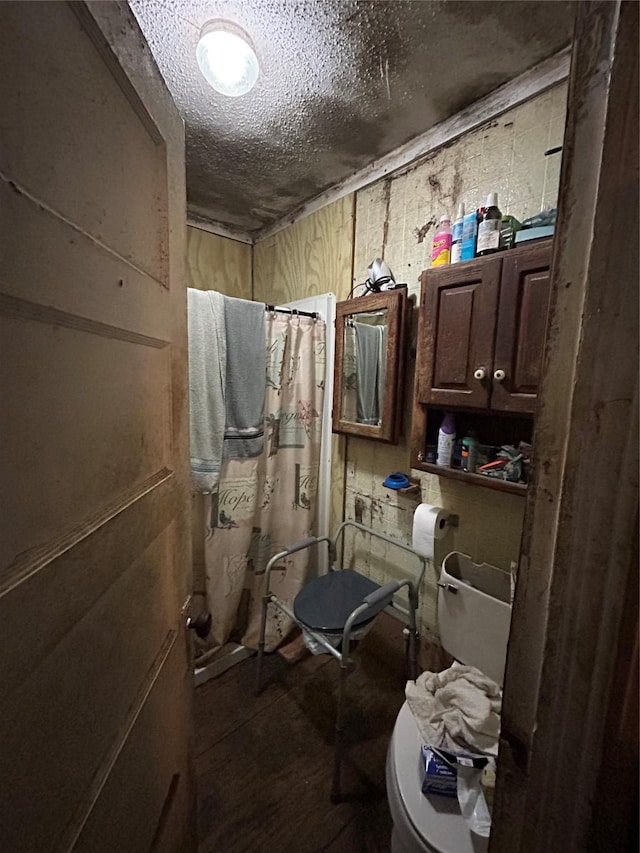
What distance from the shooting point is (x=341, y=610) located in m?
1.35

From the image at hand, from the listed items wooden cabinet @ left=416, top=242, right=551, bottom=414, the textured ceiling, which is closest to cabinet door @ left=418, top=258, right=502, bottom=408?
wooden cabinet @ left=416, top=242, right=551, bottom=414

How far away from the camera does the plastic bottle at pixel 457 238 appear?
114 centimetres

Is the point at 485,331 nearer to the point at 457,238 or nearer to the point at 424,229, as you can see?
the point at 457,238

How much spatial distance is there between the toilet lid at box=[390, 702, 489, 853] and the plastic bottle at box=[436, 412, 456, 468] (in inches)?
31.1

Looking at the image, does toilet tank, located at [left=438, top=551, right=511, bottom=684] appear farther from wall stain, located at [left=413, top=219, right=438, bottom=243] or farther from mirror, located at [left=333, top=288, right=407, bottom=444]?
wall stain, located at [left=413, top=219, right=438, bottom=243]

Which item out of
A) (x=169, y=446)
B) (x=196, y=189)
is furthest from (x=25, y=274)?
(x=196, y=189)

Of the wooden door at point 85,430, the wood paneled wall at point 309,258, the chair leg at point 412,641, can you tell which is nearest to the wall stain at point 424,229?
the wood paneled wall at point 309,258

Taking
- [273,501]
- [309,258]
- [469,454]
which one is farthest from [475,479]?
[309,258]

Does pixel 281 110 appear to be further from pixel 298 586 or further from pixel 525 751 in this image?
pixel 298 586

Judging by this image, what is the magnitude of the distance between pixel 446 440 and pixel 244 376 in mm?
898

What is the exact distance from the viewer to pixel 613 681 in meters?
0.30

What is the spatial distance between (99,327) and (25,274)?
0.41 ft

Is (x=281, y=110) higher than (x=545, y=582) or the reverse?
higher

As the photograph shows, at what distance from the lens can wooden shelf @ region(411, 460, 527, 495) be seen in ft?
3.38
